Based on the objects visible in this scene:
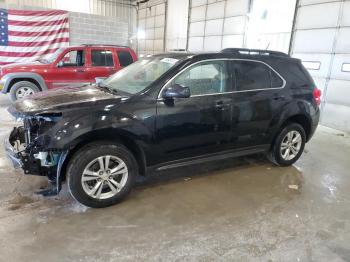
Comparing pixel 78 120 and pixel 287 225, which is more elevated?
pixel 78 120

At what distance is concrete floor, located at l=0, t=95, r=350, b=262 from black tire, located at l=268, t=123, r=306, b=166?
22 cm

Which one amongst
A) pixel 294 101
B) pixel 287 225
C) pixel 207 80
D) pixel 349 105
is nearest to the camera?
pixel 287 225

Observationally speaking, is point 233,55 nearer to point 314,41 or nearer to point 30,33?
point 314,41

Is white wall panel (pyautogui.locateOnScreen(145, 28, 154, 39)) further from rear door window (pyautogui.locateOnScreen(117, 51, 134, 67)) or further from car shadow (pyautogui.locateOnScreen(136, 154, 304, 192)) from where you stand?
car shadow (pyautogui.locateOnScreen(136, 154, 304, 192))

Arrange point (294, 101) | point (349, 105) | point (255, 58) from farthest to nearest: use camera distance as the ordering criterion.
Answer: point (349, 105)
point (294, 101)
point (255, 58)

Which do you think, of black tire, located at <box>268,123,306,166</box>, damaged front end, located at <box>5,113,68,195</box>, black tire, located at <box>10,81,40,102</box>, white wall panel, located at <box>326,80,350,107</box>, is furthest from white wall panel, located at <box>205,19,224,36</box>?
damaged front end, located at <box>5,113,68,195</box>

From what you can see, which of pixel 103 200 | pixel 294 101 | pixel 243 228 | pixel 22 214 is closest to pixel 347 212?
pixel 243 228

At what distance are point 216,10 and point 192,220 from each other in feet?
32.9

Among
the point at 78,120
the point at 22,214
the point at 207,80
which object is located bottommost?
the point at 22,214

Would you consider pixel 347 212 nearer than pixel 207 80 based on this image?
Yes

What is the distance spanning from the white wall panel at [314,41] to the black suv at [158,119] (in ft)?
12.9

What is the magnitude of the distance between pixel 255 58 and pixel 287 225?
2069mm

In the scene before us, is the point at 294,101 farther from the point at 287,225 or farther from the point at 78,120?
the point at 78,120

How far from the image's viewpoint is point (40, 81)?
23.2ft
